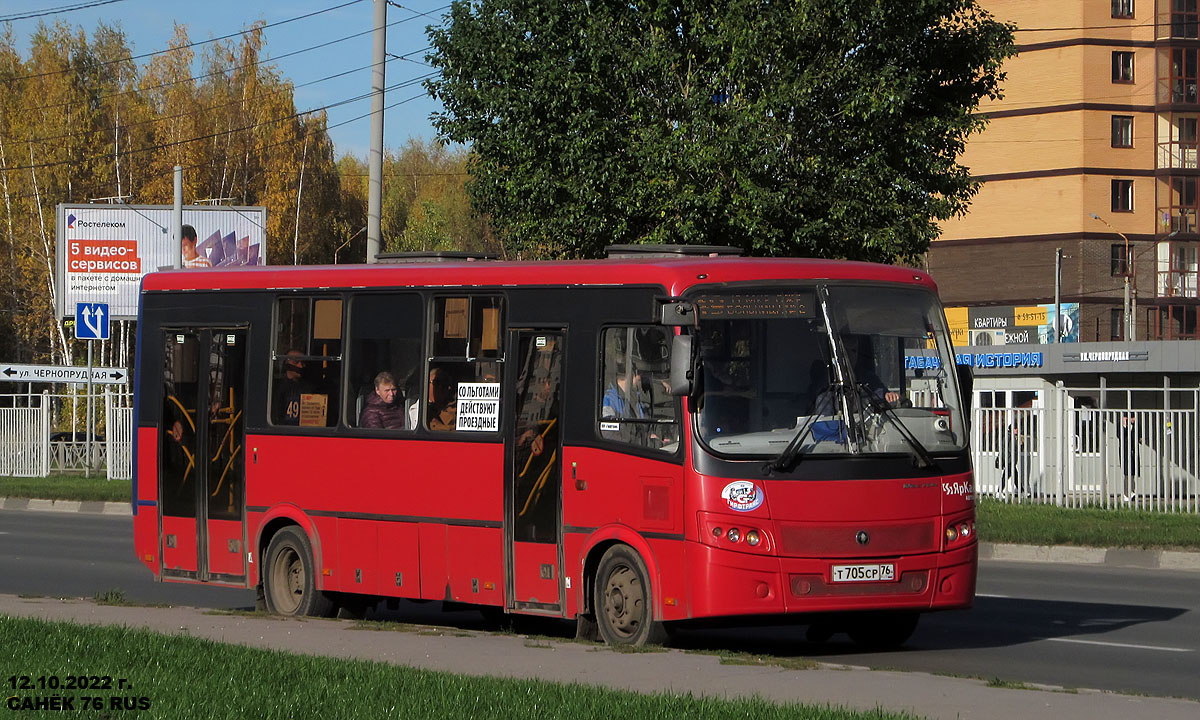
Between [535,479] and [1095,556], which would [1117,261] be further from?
[535,479]

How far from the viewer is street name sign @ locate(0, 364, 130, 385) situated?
40.2 m

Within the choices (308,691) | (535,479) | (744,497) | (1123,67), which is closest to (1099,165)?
(1123,67)

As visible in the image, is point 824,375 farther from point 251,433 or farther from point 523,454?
point 251,433

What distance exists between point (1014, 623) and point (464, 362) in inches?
201

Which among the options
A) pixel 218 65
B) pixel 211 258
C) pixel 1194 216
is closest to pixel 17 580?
pixel 211 258

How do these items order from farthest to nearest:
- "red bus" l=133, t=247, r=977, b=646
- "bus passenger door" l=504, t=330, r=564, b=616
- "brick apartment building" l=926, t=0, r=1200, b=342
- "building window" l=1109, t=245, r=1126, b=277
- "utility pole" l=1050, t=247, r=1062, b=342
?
"brick apartment building" l=926, t=0, r=1200, b=342 → "building window" l=1109, t=245, r=1126, b=277 → "utility pole" l=1050, t=247, r=1062, b=342 → "bus passenger door" l=504, t=330, r=564, b=616 → "red bus" l=133, t=247, r=977, b=646

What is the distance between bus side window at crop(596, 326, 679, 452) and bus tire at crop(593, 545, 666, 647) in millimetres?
845

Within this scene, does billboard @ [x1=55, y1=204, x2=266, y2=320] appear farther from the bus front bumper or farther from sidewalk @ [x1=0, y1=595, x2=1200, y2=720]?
the bus front bumper

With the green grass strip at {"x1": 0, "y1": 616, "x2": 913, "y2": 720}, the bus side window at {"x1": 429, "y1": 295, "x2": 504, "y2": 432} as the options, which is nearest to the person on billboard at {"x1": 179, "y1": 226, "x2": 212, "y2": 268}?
the bus side window at {"x1": 429, "y1": 295, "x2": 504, "y2": 432}

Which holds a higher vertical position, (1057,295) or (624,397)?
(1057,295)

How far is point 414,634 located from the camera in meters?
12.4

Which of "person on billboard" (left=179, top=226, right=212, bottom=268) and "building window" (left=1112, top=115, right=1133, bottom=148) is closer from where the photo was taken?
"person on billboard" (left=179, top=226, right=212, bottom=268)

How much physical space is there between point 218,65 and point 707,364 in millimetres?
69716

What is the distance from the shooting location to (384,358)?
1426 cm
